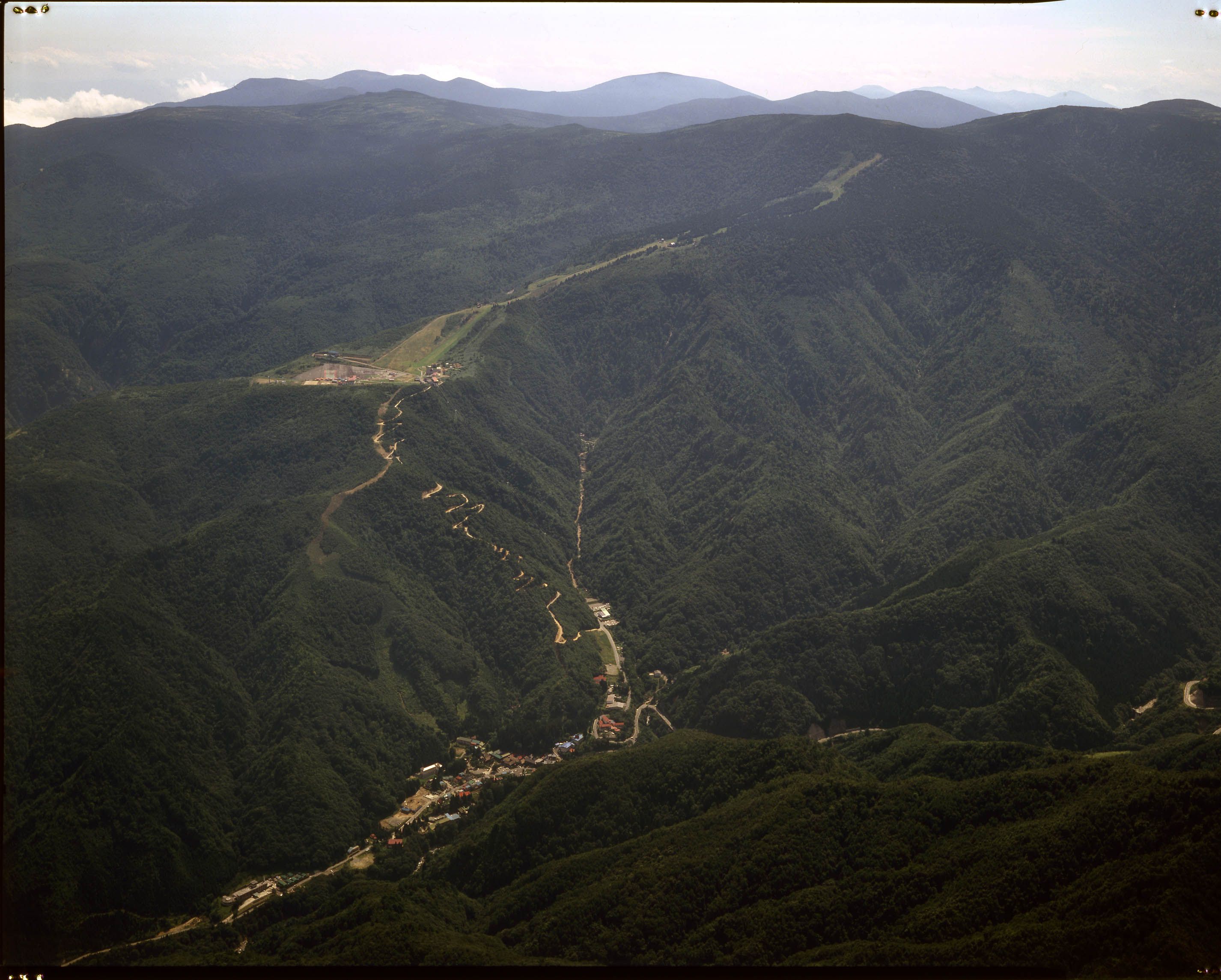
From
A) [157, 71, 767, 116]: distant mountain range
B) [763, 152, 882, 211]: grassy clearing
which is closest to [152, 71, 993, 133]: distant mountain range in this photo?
[157, 71, 767, 116]: distant mountain range

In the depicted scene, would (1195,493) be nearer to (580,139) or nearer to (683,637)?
(683,637)

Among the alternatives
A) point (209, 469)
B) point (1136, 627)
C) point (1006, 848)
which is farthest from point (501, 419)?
point (1006, 848)

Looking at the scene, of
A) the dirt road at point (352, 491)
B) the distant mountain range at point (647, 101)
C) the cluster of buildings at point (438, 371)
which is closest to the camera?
the dirt road at point (352, 491)

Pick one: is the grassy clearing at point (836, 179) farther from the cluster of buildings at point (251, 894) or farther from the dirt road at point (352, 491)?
the cluster of buildings at point (251, 894)

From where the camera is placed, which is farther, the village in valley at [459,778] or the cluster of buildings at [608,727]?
the cluster of buildings at [608,727]

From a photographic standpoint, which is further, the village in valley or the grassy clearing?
the grassy clearing

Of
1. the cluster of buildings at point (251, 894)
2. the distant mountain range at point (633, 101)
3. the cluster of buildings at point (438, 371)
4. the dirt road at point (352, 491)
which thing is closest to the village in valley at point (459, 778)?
the cluster of buildings at point (251, 894)

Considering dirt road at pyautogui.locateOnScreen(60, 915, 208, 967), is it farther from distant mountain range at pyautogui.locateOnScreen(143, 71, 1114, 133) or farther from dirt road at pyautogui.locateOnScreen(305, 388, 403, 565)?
distant mountain range at pyautogui.locateOnScreen(143, 71, 1114, 133)

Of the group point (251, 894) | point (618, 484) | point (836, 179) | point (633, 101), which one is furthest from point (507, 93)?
point (251, 894)
